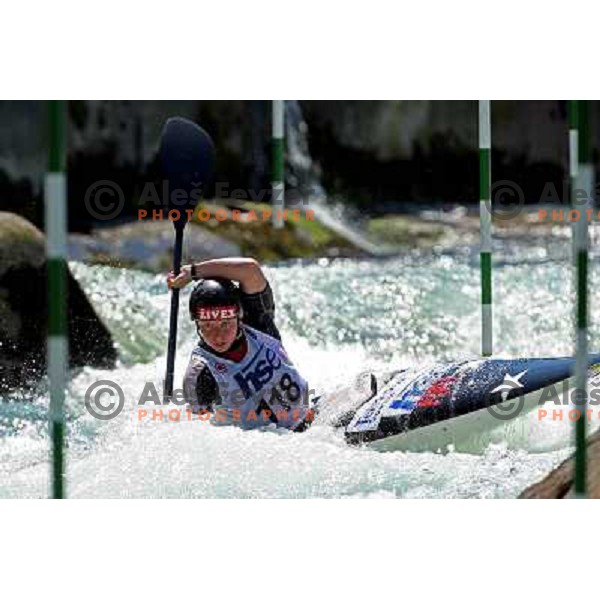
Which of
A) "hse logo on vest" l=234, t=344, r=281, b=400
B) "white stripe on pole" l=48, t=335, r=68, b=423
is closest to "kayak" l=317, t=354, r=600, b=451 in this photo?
"hse logo on vest" l=234, t=344, r=281, b=400

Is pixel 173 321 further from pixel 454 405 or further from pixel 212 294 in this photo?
pixel 454 405

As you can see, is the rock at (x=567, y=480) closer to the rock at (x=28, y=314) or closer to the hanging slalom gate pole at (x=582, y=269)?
the hanging slalom gate pole at (x=582, y=269)

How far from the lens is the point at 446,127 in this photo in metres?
5.99

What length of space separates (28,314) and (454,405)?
3.85 ft

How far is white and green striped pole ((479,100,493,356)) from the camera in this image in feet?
12.7

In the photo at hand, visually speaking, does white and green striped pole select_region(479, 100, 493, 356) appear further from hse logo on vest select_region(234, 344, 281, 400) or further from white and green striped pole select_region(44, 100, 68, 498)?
white and green striped pole select_region(44, 100, 68, 498)

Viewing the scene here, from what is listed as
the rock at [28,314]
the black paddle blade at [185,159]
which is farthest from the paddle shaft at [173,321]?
the rock at [28,314]

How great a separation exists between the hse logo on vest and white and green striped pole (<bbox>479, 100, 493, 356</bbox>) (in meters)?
0.80

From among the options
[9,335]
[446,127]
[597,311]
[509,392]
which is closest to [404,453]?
[509,392]

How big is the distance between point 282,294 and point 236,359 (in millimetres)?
1181

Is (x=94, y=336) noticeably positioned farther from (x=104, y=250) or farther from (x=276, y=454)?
(x=276, y=454)

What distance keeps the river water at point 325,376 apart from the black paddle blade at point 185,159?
37cm

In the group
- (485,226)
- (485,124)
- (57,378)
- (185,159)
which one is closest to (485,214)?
(485,226)

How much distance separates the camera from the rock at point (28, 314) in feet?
12.1
